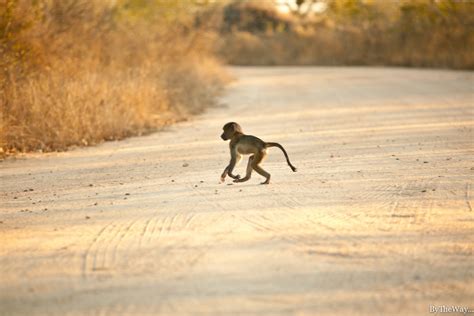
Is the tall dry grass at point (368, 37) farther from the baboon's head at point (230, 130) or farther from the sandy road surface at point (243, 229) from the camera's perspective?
the baboon's head at point (230, 130)

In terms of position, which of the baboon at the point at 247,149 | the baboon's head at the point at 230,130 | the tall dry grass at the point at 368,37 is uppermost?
the baboon's head at the point at 230,130

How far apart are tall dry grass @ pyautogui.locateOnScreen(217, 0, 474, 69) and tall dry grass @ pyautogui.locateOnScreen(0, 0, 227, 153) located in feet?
57.0

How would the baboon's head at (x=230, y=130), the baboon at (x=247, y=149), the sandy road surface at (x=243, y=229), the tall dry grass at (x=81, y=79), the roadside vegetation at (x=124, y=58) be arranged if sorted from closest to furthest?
the sandy road surface at (x=243, y=229)
the baboon at (x=247, y=149)
the baboon's head at (x=230, y=130)
the tall dry grass at (x=81, y=79)
the roadside vegetation at (x=124, y=58)


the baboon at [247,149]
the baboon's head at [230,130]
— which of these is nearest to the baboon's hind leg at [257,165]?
the baboon at [247,149]

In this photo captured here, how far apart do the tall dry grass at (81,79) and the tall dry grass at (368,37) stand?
1737 cm

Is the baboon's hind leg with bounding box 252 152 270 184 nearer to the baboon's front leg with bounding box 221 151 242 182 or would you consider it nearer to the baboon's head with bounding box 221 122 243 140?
the baboon's front leg with bounding box 221 151 242 182

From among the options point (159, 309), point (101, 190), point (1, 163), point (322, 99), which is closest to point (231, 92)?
point (322, 99)

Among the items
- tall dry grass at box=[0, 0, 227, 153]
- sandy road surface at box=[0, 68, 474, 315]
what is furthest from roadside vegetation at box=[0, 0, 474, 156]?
sandy road surface at box=[0, 68, 474, 315]

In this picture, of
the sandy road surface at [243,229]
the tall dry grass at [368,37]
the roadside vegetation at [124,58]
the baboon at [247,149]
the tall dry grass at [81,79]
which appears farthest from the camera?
the tall dry grass at [368,37]

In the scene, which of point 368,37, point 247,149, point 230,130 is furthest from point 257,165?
point 368,37

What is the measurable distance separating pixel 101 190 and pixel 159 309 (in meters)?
4.51

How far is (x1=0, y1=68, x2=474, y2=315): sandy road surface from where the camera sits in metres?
5.46

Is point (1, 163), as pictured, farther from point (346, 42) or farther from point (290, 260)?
point (346, 42)

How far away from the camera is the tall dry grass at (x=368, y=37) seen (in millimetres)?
40406
